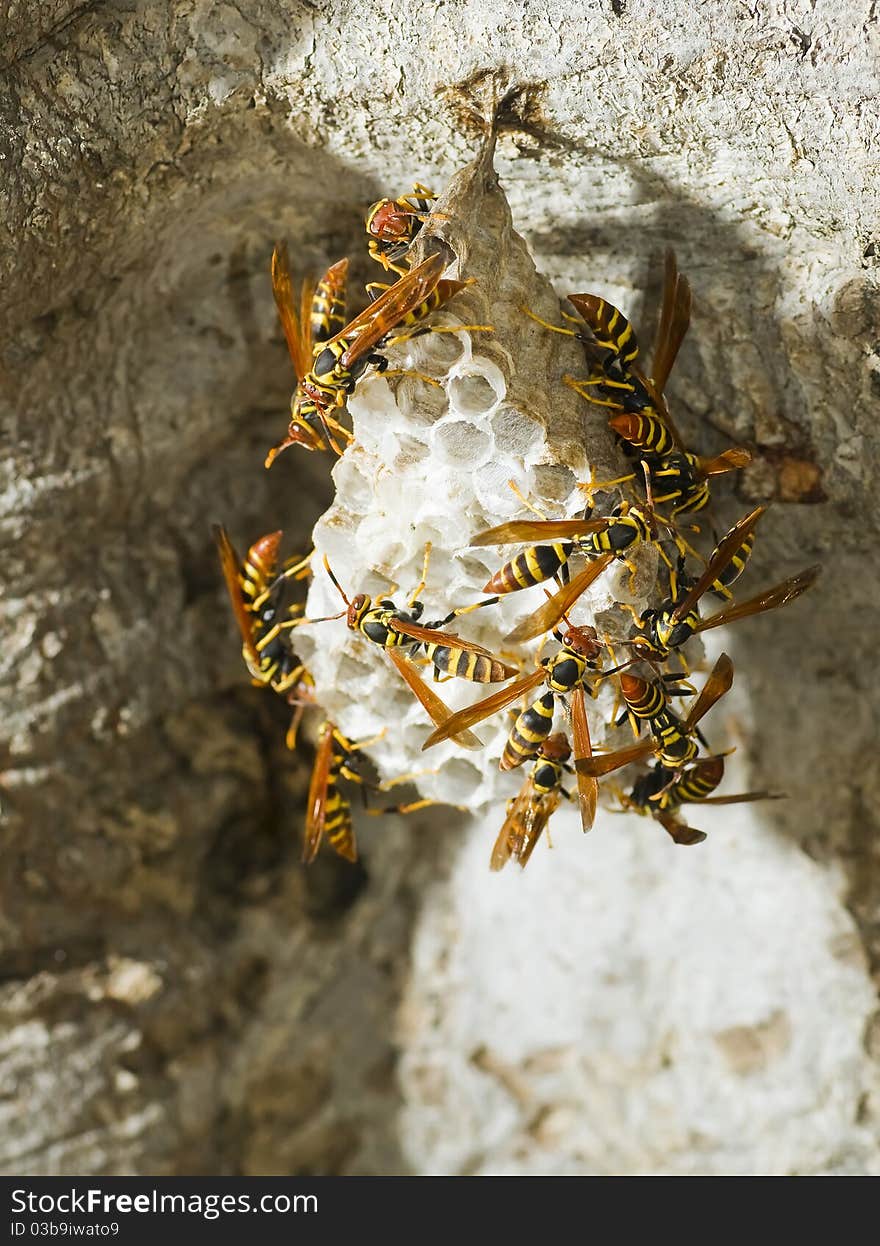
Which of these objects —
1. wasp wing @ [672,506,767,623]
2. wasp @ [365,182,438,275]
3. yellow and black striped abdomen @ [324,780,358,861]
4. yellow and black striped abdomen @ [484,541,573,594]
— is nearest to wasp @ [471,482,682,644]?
yellow and black striped abdomen @ [484,541,573,594]

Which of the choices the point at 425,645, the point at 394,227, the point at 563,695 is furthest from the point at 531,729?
the point at 394,227

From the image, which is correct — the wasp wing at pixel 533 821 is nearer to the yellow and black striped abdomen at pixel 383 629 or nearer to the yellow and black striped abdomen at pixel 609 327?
the yellow and black striped abdomen at pixel 383 629

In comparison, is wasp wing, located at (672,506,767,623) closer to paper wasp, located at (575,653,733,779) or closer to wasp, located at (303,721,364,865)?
paper wasp, located at (575,653,733,779)

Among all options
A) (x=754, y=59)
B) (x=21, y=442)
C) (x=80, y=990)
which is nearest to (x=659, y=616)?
(x=754, y=59)

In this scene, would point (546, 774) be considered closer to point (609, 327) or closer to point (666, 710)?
point (666, 710)

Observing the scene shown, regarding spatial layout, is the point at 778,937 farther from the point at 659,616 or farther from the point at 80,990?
the point at 80,990

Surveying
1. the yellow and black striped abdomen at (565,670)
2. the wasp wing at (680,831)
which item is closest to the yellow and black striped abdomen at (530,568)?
the yellow and black striped abdomen at (565,670)

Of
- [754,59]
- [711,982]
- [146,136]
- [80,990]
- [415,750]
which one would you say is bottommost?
[711,982]
